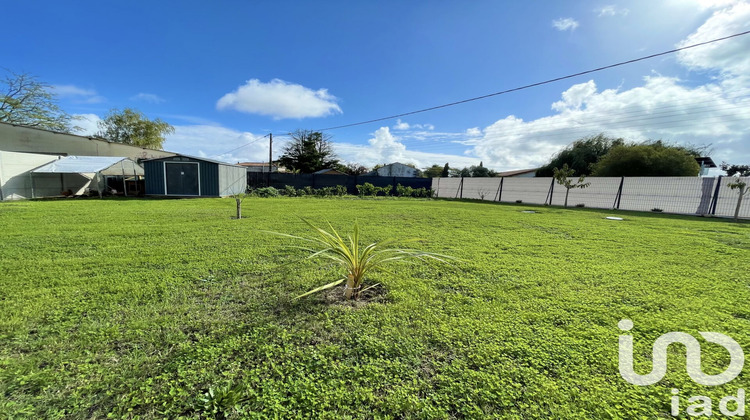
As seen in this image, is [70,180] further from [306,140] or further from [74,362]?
[306,140]

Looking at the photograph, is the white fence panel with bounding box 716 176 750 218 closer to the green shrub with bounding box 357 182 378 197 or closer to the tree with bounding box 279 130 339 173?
the green shrub with bounding box 357 182 378 197

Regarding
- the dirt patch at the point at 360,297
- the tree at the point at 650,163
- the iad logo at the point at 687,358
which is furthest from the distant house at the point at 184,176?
the tree at the point at 650,163

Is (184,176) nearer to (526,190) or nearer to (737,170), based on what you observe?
(526,190)

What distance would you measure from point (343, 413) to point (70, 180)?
1829cm

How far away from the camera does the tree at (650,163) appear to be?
1398cm

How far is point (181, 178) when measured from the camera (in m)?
12.0

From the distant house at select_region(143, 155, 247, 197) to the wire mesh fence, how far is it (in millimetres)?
14399

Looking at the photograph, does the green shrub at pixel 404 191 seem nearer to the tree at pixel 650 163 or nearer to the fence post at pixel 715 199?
the fence post at pixel 715 199

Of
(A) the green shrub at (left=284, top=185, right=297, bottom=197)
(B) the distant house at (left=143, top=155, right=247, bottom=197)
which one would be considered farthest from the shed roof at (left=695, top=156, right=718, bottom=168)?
(B) the distant house at (left=143, top=155, right=247, bottom=197)

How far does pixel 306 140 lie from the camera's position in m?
30.7

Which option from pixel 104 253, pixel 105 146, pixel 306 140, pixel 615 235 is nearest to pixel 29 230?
pixel 104 253

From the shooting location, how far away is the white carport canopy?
10.9 m

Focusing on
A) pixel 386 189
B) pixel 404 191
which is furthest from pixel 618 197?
pixel 386 189

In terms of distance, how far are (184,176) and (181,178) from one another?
17cm
